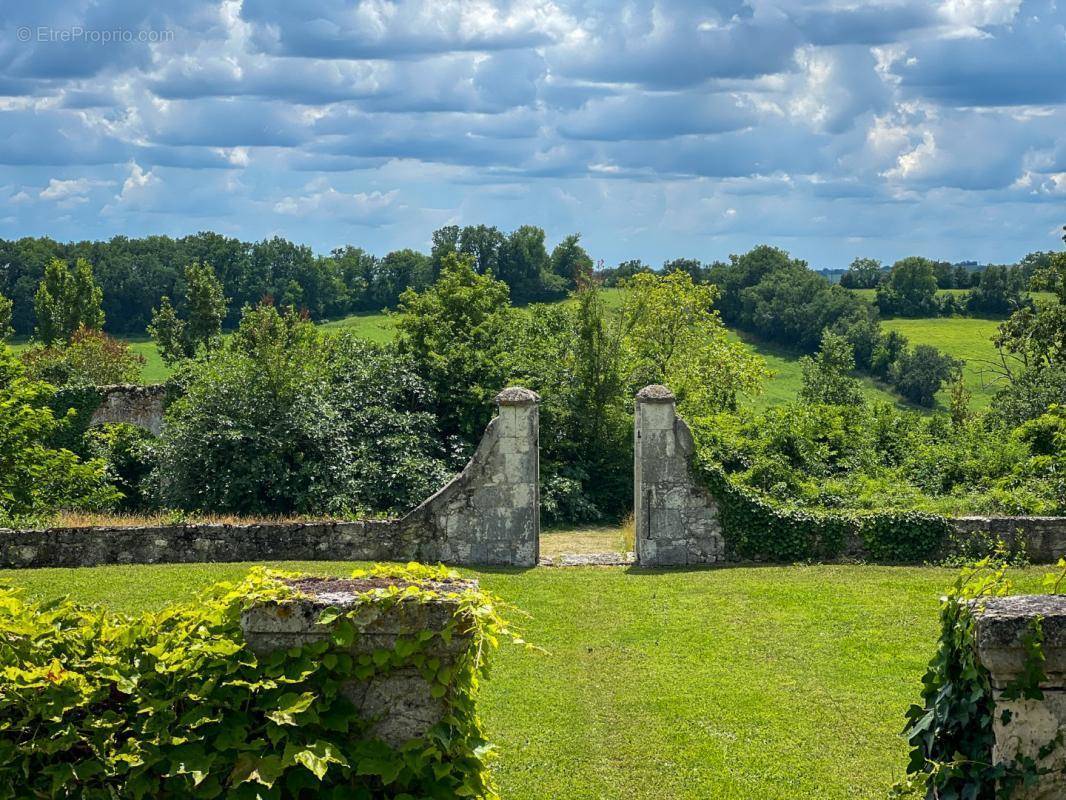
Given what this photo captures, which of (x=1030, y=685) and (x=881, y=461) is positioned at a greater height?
(x=1030, y=685)

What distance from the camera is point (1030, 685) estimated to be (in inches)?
213

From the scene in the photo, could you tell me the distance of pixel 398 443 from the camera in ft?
73.9

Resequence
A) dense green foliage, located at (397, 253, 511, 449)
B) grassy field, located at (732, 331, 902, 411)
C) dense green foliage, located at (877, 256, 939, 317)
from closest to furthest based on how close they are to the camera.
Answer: dense green foliage, located at (397, 253, 511, 449) → grassy field, located at (732, 331, 902, 411) → dense green foliage, located at (877, 256, 939, 317)

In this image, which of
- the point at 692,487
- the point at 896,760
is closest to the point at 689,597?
the point at 692,487

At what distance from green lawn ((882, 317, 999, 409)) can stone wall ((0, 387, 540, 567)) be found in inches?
1991

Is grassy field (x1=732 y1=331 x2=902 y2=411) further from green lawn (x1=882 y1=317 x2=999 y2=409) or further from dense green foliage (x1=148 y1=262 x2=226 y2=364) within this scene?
dense green foliage (x1=148 y1=262 x2=226 y2=364)

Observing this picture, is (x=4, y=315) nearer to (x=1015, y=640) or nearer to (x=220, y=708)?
(x=220, y=708)

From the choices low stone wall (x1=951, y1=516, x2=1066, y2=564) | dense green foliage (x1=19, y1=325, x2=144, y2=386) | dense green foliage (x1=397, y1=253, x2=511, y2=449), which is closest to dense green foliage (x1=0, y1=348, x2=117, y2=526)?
dense green foliage (x1=397, y1=253, x2=511, y2=449)

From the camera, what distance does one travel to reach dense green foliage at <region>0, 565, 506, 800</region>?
5570 millimetres

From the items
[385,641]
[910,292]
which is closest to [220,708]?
[385,641]

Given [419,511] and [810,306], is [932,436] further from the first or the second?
[810,306]

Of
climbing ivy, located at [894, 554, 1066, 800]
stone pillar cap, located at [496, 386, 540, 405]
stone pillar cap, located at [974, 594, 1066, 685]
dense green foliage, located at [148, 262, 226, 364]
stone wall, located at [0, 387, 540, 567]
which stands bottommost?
stone wall, located at [0, 387, 540, 567]

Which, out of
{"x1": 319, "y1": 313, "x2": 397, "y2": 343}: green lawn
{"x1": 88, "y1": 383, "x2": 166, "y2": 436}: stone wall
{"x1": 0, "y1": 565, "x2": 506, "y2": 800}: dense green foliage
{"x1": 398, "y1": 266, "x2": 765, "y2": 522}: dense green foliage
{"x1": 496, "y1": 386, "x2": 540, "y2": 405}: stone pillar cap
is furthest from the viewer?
{"x1": 319, "y1": 313, "x2": 397, "y2": 343}: green lawn

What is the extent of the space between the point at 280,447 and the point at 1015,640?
17008mm
